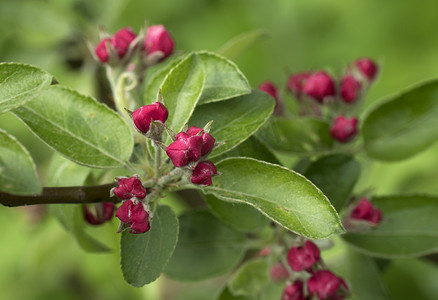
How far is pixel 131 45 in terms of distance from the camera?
1169 millimetres

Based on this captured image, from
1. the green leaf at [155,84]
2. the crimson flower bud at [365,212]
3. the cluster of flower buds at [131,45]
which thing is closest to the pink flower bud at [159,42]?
the cluster of flower buds at [131,45]

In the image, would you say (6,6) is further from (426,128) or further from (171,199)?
(426,128)

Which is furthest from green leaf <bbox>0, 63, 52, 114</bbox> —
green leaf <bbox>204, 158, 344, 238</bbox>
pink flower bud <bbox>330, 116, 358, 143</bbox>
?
pink flower bud <bbox>330, 116, 358, 143</bbox>

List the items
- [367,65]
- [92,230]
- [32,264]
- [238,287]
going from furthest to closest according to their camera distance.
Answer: [32,264], [92,230], [367,65], [238,287]

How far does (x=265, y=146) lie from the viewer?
41.8 inches

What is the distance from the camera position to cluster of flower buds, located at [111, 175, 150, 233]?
35.1 inches

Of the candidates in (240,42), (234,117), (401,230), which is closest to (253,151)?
(234,117)

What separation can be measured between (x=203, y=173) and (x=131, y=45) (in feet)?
1.32

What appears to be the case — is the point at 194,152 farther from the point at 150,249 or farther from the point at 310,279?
the point at 310,279

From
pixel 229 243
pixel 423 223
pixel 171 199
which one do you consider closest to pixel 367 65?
pixel 423 223

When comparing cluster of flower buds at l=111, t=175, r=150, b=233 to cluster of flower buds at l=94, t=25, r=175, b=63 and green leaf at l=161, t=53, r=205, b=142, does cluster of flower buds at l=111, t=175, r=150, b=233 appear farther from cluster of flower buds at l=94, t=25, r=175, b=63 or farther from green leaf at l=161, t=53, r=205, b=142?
cluster of flower buds at l=94, t=25, r=175, b=63

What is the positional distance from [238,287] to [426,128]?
0.51 m

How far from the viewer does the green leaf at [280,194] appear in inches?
33.8

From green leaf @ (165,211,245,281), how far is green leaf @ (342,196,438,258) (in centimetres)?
23
